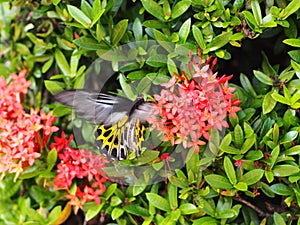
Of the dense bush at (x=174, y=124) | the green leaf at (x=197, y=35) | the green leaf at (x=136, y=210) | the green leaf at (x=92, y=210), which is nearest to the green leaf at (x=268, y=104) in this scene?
the dense bush at (x=174, y=124)

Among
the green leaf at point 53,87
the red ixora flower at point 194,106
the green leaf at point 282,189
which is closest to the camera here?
the red ixora flower at point 194,106

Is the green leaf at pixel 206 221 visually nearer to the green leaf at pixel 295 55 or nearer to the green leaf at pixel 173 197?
the green leaf at pixel 173 197

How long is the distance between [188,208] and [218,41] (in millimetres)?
445

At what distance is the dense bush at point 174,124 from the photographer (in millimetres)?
1202

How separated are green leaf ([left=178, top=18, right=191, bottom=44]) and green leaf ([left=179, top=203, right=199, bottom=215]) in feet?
1.41

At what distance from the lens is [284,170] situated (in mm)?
1188

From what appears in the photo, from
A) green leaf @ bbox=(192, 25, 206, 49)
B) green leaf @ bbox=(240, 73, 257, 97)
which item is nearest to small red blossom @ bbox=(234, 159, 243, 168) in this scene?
green leaf @ bbox=(240, 73, 257, 97)

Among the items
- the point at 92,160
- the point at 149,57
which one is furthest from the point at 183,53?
the point at 92,160

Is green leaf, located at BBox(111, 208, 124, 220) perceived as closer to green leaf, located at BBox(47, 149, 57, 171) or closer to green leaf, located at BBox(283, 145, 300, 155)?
green leaf, located at BBox(47, 149, 57, 171)

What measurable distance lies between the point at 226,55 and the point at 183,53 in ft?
0.37

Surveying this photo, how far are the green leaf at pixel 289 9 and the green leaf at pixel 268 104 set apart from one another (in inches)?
7.8

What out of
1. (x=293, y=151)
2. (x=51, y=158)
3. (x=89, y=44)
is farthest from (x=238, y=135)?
(x=51, y=158)

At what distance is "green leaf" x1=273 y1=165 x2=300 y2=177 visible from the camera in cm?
118

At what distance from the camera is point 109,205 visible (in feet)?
4.71
